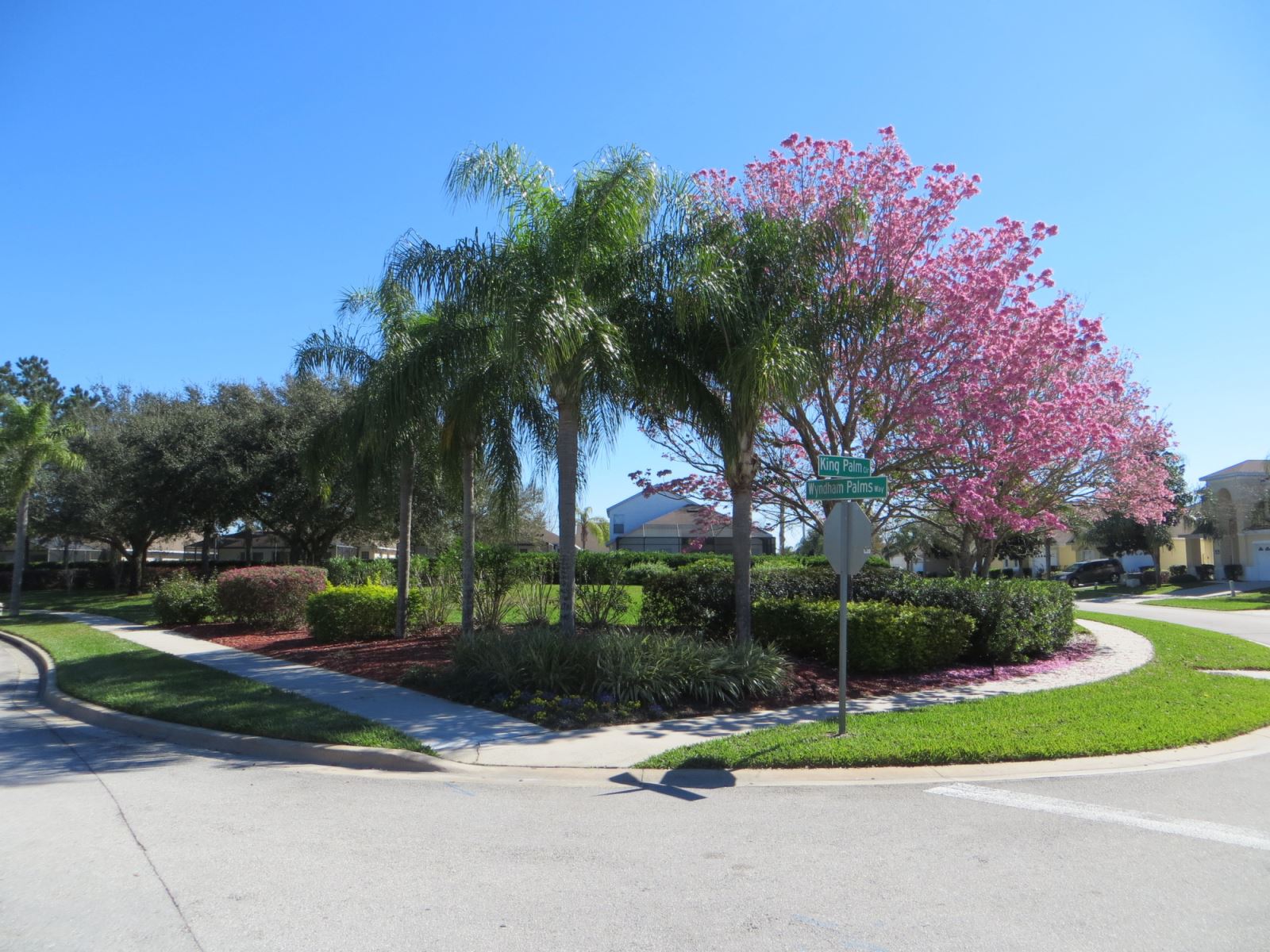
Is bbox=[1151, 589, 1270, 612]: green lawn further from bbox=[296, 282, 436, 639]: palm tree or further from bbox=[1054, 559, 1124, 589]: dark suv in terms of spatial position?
bbox=[296, 282, 436, 639]: palm tree

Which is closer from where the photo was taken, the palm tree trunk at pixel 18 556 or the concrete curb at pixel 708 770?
the concrete curb at pixel 708 770

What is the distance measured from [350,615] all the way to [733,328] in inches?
361

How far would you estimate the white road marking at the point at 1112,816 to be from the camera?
5996 mm

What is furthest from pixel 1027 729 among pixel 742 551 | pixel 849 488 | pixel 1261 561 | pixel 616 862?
pixel 1261 561

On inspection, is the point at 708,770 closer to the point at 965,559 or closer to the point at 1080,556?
the point at 965,559

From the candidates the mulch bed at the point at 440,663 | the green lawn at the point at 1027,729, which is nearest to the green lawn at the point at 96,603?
the mulch bed at the point at 440,663

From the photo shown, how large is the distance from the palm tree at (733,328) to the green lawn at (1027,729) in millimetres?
3560

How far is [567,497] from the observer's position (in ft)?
39.2

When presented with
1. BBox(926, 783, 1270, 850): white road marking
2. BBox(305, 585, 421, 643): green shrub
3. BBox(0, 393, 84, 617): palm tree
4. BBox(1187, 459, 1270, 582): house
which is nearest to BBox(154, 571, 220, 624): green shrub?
BBox(305, 585, 421, 643): green shrub

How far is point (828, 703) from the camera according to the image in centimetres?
1070

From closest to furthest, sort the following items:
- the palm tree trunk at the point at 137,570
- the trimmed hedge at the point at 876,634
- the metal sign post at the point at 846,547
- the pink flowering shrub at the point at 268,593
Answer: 1. the metal sign post at the point at 846,547
2. the trimmed hedge at the point at 876,634
3. the pink flowering shrub at the point at 268,593
4. the palm tree trunk at the point at 137,570

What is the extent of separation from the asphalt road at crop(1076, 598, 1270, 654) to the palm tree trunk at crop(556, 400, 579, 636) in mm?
14454

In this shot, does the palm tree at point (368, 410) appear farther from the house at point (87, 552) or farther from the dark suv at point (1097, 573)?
the dark suv at point (1097, 573)

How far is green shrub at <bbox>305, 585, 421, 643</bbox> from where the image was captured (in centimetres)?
1650
